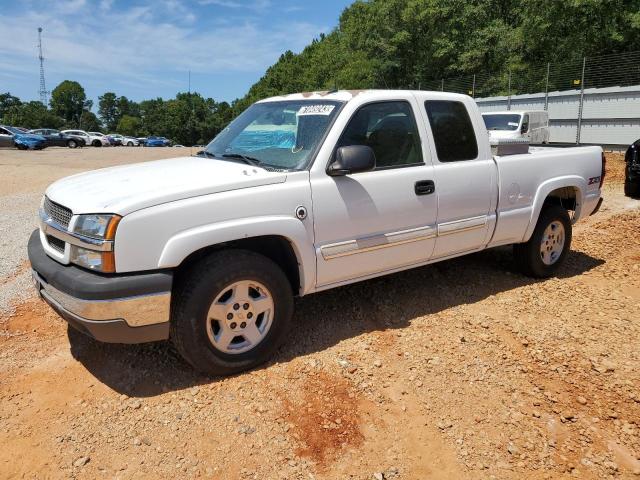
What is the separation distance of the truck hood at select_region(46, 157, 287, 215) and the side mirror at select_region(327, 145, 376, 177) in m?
0.39

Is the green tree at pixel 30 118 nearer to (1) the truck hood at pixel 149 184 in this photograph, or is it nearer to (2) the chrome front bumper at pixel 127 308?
(1) the truck hood at pixel 149 184

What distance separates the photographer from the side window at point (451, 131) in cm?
432

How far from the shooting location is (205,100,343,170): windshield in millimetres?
3740

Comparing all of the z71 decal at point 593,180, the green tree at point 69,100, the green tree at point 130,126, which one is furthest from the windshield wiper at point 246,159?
the green tree at point 69,100

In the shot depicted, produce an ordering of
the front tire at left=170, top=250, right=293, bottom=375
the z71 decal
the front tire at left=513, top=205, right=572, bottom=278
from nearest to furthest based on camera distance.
Answer: the front tire at left=170, top=250, right=293, bottom=375
the front tire at left=513, top=205, right=572, bottom=278
the z71 decal

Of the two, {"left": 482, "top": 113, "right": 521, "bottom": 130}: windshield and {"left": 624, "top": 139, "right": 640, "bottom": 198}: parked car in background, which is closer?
{"left": 624, "top": 139, "right": 640, "bottom": 198}: parked car in background

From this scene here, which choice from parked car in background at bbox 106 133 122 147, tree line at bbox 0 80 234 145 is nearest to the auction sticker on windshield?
Answer: parked car in background at bbox 106 133 122 147

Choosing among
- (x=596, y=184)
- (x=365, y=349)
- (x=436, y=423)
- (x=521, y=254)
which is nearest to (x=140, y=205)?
(x=365, y=349)

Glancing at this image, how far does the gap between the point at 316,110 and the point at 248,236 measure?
1278 mm

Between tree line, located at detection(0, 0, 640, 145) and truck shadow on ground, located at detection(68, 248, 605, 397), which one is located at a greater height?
tree line, located at detection(0, 0, 640, 145)

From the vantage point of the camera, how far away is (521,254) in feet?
17.5

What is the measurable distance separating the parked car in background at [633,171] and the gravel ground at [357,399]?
6466 mm

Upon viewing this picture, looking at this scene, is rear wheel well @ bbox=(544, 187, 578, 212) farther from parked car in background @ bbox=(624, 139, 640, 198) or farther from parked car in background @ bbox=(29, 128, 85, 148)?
parked car in background @ bbox=(29, 128, 85, 148)

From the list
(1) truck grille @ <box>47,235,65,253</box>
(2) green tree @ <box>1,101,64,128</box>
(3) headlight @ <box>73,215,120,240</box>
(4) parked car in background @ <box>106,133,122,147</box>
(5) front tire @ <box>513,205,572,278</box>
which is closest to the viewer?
(3) headlight @ <box>73,215,120,240</box>
